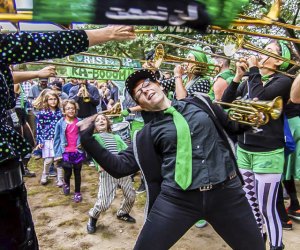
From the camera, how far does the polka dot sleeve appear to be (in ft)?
4.63

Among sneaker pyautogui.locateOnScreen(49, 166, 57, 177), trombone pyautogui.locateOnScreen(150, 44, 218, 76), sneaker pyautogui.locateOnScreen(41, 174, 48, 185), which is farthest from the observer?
sneaker pyautogui.locateOnScreen(49, 166, 57, 177)

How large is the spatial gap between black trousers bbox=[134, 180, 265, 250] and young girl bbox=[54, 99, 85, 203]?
3085 mm

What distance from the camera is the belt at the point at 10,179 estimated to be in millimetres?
1555

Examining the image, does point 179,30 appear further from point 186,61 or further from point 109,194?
point 109,194

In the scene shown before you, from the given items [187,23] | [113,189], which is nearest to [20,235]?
[187,23]

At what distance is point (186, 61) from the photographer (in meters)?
3.78

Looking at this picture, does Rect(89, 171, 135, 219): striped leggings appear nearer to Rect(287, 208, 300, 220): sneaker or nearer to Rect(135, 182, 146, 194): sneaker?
Rect(135, 182, 146, 194): sneaker

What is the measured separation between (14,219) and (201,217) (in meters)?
1.27

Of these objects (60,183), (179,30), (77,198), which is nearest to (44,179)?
(60,183)

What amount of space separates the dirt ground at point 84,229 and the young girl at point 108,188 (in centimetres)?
13

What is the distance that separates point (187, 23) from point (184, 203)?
160 centimetres

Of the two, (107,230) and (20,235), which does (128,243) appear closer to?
(107,230)

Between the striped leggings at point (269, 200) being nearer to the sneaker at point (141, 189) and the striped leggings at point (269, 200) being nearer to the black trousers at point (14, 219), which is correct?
the black trousers at point (14, 219)

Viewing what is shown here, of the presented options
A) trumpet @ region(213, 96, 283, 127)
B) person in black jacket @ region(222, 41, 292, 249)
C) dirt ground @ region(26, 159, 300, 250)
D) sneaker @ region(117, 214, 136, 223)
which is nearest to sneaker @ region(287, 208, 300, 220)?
dirt ground @ region(26, 159, 300, 250)
